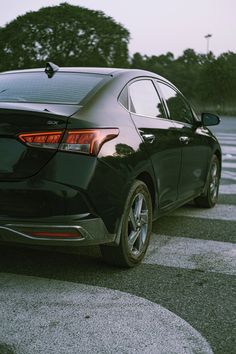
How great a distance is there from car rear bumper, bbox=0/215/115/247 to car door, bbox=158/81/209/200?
1.90 meters

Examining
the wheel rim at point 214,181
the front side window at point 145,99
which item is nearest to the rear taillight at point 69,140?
the front side window at point 145,99

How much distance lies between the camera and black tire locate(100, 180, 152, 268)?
4.24m

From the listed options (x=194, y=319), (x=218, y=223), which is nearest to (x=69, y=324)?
(x=194, y=319)

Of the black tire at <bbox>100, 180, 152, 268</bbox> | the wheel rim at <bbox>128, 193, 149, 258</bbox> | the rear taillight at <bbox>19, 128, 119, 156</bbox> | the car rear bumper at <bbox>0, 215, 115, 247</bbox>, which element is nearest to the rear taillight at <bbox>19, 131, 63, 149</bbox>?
the rear taillight at <bbox>19, 128, 119, 156</bbox>

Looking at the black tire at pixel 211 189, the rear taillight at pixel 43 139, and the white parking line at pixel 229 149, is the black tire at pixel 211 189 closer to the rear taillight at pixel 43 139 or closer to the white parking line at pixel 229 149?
the rear taillight at pixel 43 139

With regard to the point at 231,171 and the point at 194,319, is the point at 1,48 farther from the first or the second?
the point at 194,319

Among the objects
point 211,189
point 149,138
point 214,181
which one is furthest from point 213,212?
point 149,138

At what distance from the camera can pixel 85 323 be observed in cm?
330

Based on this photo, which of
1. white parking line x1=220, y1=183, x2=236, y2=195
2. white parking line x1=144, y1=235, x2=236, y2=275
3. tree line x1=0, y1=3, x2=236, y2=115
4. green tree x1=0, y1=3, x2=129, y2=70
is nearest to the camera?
white parking line x1=144, y1=235, x2=236, y2=275

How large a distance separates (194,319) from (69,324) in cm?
72

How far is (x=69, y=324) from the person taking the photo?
10.8 ft

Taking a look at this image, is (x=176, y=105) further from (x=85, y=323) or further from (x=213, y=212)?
(x=85, y=323)

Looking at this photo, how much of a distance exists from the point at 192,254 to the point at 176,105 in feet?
5.66

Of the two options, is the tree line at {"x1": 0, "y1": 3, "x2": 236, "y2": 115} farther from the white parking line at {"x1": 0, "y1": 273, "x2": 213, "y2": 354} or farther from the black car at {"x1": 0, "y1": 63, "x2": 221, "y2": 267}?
the white parking line at {"x1": 0, "y1": 273, "x2": 213, "y2": 354}
